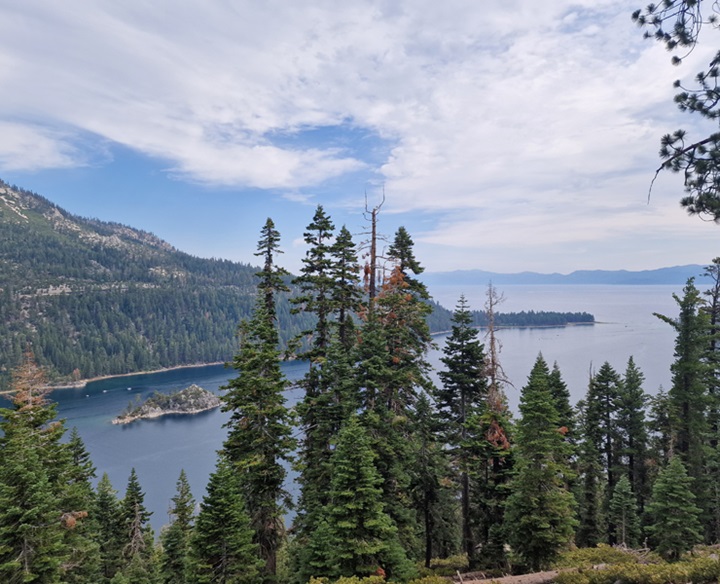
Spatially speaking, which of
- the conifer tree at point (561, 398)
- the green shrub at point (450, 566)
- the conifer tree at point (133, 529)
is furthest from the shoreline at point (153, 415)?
the conifer tree at point (561, 398)

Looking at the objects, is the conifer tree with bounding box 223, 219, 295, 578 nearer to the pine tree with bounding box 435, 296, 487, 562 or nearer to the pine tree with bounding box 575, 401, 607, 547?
the pine tree with bounding box 435, 296, 487, 562

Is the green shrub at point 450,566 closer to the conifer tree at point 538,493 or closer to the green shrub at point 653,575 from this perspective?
the conifer tree at point 538,493

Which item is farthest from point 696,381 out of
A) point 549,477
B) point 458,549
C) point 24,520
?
point 24,520

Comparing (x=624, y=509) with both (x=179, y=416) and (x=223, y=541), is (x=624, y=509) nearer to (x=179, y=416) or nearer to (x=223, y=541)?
(x=223, y=541)

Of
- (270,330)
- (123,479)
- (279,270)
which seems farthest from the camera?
(123,479)

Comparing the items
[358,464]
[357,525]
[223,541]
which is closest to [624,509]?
[357,525]

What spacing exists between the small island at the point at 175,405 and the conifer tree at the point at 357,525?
12117 cm

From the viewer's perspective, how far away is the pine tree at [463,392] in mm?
18953

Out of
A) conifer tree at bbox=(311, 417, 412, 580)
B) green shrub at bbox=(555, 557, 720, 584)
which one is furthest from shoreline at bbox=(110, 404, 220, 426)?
green shrub at bbox=(555, 557, 720, 584)

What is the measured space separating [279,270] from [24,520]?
1312 cm

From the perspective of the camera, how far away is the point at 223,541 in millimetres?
14719

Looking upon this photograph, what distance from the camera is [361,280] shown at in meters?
20.7

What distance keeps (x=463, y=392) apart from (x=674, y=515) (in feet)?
34.9

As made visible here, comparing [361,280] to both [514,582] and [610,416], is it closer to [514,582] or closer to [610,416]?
[514,582]
